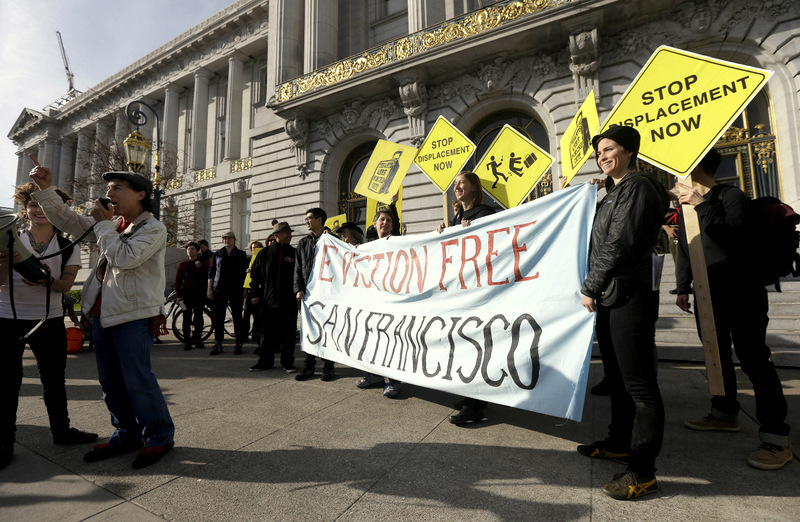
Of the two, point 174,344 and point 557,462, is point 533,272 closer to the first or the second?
point 557,462

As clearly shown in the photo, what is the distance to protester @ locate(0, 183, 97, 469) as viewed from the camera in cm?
271

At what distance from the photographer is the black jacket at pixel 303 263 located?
5156 millimetres

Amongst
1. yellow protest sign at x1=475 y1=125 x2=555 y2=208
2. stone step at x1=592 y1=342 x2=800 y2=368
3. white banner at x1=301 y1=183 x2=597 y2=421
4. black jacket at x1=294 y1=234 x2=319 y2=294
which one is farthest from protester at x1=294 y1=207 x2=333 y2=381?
stone step at x1=592 y1=342 x2=800 y2=368

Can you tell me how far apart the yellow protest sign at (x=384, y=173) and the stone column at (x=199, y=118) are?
29.4 metres

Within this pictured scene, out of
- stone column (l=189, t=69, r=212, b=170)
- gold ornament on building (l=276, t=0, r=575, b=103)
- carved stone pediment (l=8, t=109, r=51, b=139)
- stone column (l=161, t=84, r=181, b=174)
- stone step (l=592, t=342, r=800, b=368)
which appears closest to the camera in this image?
stone step (l=592, t=342, r=800, b=368)

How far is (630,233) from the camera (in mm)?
2135

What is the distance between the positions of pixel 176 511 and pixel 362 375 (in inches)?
125

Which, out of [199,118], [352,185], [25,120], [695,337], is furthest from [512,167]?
[25,120]

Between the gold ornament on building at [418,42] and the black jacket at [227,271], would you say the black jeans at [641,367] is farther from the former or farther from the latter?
the gold ornament on building at [418,42]

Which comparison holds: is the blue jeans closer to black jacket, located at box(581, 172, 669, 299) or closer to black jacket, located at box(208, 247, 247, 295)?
black jacket, located at box(581, 172, 669, 299)

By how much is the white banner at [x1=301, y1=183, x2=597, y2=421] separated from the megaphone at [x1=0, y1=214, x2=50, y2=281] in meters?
2.66

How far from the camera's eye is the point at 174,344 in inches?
316

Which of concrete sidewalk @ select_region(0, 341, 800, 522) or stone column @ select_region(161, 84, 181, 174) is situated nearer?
concrete sidewalk @ select_region(0, 341, 800, 522)

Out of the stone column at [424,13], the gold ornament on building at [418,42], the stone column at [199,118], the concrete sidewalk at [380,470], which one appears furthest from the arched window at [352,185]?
the stone column at [199,118]
